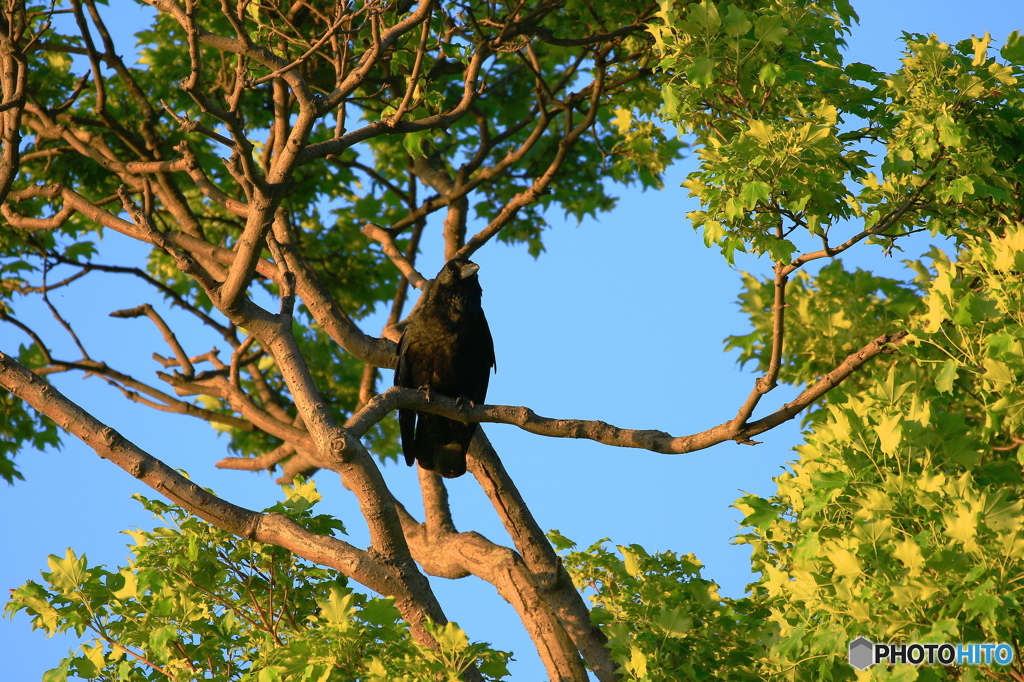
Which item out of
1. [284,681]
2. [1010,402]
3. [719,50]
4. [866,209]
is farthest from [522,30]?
[284,681]

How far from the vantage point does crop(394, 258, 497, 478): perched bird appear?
616cm

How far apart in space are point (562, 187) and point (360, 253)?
200 cm

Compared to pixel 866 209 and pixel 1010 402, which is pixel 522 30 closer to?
pixel 866 209

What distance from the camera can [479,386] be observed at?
21.3ft

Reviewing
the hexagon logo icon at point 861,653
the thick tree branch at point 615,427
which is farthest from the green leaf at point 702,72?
the hexagon logo icon at point 861,653

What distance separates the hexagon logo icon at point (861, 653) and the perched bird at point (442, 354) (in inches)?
128

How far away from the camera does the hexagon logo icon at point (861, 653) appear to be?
10.1 ft

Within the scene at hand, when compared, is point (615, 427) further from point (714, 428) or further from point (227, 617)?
point (227, 617)

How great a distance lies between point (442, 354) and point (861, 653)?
11.7ft

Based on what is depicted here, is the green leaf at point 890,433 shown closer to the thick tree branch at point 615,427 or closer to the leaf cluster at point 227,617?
the thick tree branch at point 615,427

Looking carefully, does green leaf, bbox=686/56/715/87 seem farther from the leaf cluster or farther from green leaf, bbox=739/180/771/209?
the leaf cluster

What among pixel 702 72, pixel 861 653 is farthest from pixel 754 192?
pixel 861 653

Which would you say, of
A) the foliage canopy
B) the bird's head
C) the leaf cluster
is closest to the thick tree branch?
the foliage canopy

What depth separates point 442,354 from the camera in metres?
6.18
